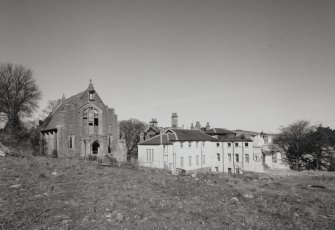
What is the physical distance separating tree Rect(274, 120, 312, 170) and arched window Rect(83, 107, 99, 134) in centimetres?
4174

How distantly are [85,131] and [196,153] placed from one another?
2006cm

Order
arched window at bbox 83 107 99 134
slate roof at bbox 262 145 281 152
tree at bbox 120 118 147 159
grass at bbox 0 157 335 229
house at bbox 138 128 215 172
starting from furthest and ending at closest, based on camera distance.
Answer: tree at bbox 120 118 147 159, slate roof at bbox 262 145 281 152, house at bbox 138 128 215 172, arched window at bbox 83 107 99 134, grass at bbox 0 157 335 229

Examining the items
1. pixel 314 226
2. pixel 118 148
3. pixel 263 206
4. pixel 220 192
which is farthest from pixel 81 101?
pixel 314 226

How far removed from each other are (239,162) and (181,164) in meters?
11.9

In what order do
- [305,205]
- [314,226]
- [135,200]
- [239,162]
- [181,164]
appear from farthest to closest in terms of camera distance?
1. [239,162]
2. [181,164]
3. [305,205]
4. [135,200]
5. [314,226]

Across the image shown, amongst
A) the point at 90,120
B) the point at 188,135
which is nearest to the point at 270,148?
the point at 188,135

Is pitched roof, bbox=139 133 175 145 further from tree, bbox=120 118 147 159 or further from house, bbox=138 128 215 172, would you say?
tree, bbox=120 118 147 159

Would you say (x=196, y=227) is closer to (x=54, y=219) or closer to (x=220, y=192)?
(x=54, y=219)

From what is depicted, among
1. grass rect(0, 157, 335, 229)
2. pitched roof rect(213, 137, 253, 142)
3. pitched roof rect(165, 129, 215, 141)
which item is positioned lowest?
grass rect(0, 157, 335, 229)

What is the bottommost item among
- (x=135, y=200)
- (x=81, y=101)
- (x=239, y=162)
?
(x=239, y=162)

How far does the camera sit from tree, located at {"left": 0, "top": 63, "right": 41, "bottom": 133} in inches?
1489

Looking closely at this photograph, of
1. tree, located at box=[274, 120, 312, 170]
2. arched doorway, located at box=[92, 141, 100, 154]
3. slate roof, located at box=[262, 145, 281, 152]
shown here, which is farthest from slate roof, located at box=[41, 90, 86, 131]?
tree, located at box=[274, 120, 312, 170]

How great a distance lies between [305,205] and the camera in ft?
43.0

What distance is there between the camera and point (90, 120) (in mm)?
39094
